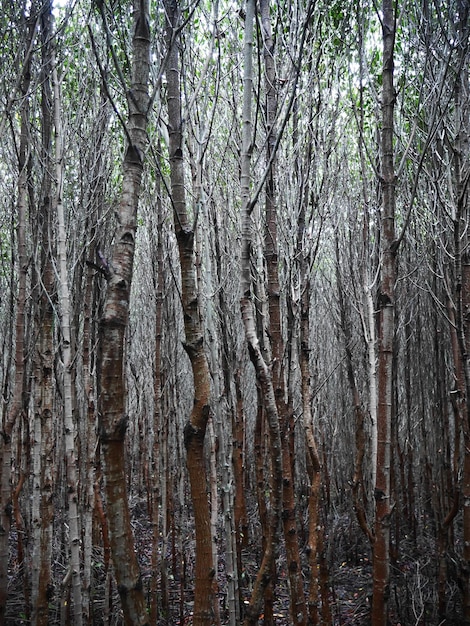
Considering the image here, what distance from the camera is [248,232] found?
1.83 m

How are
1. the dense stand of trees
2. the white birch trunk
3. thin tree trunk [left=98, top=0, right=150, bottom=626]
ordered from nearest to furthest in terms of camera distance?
thin tree trunk [left=98, top=0, right=150, bottom=626] < the dense stand of trees < the white birch trunk

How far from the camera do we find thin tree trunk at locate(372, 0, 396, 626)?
2.17 m

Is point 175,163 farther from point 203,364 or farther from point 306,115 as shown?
point 306,115

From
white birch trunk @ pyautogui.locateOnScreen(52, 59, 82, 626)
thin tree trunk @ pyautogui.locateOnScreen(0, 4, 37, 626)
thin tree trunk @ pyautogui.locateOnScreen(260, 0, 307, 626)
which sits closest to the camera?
thin tree trunk @ pyautogui.locateOnScreen(260, 0, 307, 626)

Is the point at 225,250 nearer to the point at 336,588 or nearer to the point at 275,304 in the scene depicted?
the point at 275,304

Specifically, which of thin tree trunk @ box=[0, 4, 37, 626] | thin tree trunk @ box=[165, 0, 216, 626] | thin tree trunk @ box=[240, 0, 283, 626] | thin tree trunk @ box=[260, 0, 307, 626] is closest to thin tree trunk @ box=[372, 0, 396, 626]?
thin tree trunk @ box=[260, 0, 307, 626]

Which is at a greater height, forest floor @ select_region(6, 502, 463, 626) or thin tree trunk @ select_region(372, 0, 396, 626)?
thin tree trunk @ select_region(372, 0, 396, 626)

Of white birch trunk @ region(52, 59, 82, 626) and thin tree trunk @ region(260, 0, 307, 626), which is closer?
thin tree trunk @ region(260, 0, 307, 626)

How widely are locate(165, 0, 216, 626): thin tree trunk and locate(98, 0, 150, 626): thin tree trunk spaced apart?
270mm

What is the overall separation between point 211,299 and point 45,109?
1835mm

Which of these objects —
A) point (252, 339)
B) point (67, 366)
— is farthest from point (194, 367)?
point (67, 366)

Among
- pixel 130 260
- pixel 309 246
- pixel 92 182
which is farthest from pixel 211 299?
pixel 130 260

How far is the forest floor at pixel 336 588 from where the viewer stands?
15.1 feet

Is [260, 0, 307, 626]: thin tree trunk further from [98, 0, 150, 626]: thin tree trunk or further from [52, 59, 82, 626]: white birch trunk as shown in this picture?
[52, 59, 82, 626]: white birch trunk
